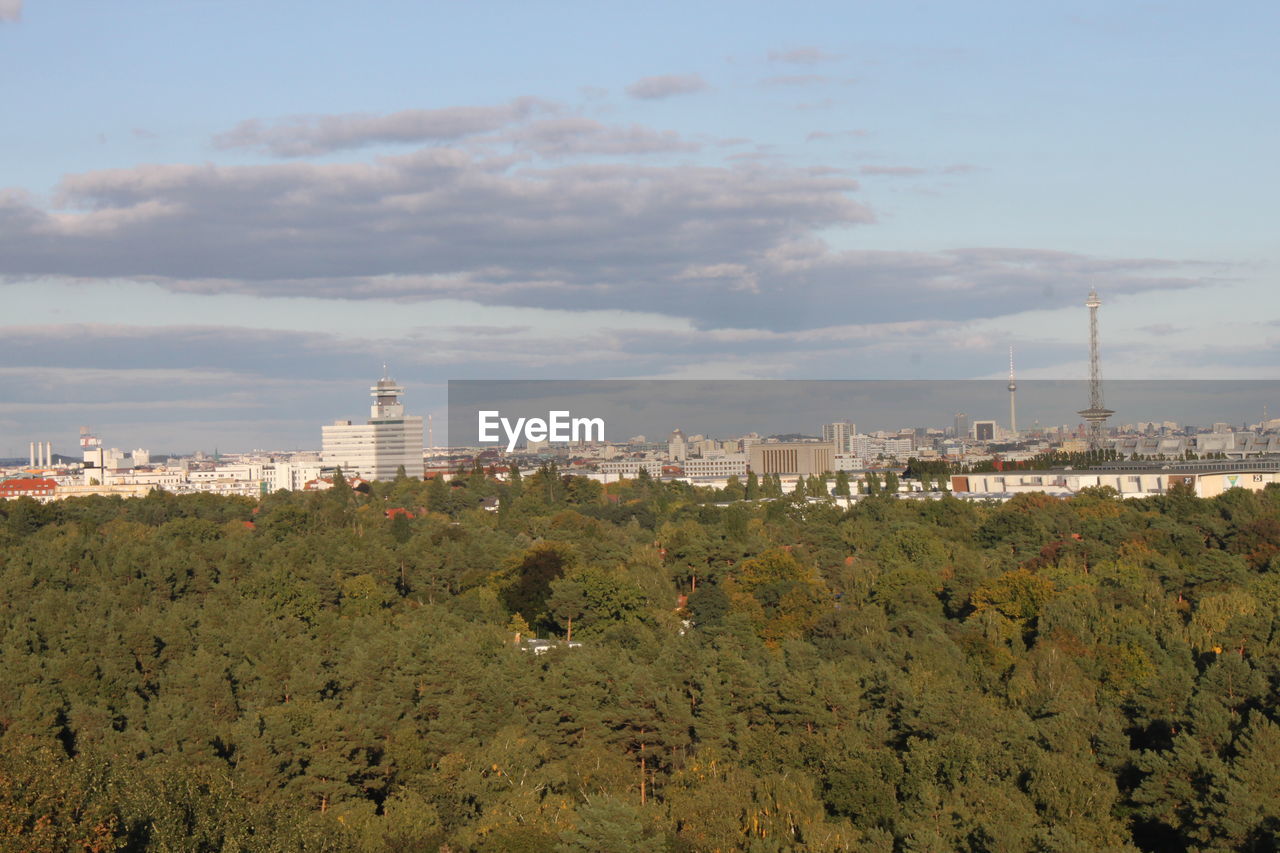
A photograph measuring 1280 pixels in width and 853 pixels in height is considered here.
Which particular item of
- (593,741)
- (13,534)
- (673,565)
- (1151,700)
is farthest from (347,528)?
(1151,700)

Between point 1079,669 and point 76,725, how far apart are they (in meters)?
18.6

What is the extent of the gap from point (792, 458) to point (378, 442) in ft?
144

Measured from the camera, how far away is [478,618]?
35812 millimetres

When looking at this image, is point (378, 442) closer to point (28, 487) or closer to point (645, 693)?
point (28, 487)

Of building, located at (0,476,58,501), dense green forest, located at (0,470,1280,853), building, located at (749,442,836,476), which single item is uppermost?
building, located at (749,442,836,476)

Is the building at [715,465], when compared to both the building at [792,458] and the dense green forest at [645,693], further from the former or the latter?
the dense green forest at [645,693]

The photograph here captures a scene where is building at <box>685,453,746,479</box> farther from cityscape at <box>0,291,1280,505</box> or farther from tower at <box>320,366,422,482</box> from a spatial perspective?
tower at <box>320,366,422,482</box>

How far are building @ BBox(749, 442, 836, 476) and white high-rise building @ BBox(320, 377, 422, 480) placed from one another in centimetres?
3555

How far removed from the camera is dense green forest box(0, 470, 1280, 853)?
18.7 meters

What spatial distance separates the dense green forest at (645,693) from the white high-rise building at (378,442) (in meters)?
103

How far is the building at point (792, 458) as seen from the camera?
136500 millimetres

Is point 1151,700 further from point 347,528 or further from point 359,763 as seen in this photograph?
point 347,528

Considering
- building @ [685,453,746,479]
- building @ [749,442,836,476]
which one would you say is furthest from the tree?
building @ [685,453,746,479]

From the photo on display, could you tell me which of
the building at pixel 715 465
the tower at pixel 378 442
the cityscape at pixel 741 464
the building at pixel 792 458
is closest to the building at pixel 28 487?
the cityscape at pixel 741 464
